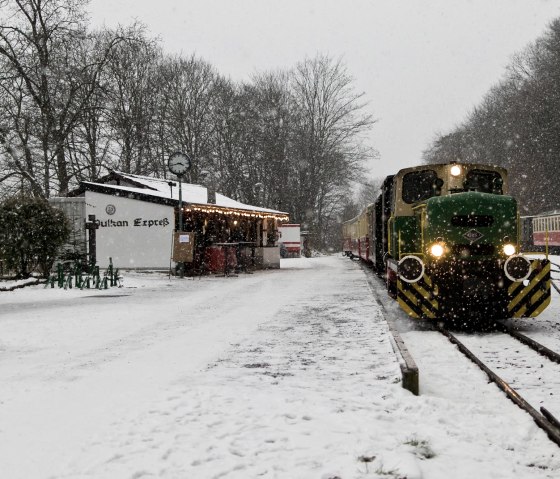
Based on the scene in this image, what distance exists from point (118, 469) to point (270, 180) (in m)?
46.0

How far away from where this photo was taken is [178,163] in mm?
20641

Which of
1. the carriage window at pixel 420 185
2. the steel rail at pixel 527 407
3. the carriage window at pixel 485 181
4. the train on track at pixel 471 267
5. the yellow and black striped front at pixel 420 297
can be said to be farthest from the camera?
the carriage window at pixel 420 185

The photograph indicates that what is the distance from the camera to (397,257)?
11.2 meters

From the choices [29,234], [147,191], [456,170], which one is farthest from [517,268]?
[147,191]

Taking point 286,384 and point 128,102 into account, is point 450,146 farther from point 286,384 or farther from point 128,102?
point 286,384

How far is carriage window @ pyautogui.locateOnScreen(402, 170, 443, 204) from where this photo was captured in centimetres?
1111

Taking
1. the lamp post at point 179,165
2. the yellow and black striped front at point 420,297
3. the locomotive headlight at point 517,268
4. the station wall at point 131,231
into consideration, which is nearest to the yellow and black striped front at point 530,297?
the locomotive headlight at point 517,268

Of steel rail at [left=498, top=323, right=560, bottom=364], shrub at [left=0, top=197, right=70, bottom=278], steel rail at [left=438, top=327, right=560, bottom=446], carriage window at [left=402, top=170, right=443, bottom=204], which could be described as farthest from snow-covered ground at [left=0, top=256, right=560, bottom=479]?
shrub at [left=0, top=197, right=70, bottom=278]

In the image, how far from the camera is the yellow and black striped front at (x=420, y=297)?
914 centimetres

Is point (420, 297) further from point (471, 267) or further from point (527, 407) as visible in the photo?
point (527, 407)

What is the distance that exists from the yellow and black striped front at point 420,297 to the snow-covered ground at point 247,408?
0.40 m

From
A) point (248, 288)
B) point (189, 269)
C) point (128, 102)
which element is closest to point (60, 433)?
point (248, 288)

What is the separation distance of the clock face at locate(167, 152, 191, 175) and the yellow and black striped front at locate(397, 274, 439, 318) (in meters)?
13.1

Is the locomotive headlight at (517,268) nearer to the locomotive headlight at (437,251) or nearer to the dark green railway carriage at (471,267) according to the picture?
the dark green railway carriage at (471,267)
